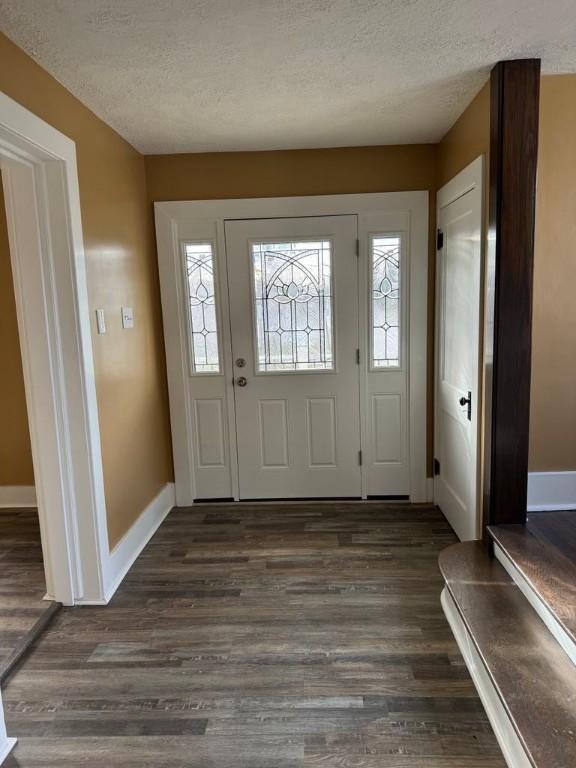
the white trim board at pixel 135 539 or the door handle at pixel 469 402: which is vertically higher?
the door handle at pixel 469 402

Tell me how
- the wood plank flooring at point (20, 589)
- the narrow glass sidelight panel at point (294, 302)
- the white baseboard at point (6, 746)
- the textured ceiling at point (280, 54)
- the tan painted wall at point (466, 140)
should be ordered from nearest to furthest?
the white baseboard at point (6, 746), the textured ceiling at point (280, 54), the wood plank flooring at point (20, 589), the tan painted wall at point (466, 140), the narrow glass sidelight panel at point (294, 302)

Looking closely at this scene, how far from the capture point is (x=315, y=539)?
3.02m

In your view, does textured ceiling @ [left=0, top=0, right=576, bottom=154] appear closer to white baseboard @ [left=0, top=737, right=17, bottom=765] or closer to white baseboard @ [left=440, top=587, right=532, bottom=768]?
white baseboard @ [left=440, top=587, right=532, bottom=768]

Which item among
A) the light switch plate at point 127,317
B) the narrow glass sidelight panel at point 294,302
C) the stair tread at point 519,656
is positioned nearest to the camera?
the stair tread at point 519,656

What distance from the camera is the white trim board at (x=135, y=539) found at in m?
2.54

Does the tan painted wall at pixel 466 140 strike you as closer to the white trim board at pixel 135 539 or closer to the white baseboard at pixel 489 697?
the white baseboard at pixel 489 697

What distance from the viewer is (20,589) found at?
2529 millimetres

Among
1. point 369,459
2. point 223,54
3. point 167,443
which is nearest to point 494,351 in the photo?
point 369,459

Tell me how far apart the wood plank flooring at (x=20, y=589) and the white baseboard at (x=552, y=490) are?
2.78 metres

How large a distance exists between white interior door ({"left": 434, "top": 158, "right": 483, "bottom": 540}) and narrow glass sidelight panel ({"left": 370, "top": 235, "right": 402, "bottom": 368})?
0.92ft

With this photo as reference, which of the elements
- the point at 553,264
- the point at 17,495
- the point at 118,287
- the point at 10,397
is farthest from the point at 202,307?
the point at 553,264

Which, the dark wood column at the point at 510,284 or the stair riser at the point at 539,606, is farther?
the dark wood column at the point at 510,284

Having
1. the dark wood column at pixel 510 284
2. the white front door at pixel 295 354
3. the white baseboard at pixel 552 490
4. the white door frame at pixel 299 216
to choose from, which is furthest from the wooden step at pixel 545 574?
the white front door at pixel 295 354

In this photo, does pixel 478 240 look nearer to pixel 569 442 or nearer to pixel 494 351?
pixel 494 351
